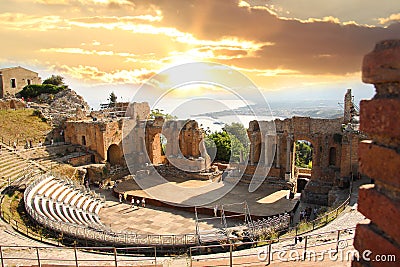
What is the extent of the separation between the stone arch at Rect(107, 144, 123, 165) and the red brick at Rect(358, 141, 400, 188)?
29.6 m

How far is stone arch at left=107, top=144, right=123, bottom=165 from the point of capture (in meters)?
31.1

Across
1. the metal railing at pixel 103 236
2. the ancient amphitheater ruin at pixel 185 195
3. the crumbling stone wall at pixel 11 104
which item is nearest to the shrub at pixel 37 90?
the crumbling stone wall at pixel 11 104

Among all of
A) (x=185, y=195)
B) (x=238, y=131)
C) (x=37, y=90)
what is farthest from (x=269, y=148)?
(x=37, y=90)

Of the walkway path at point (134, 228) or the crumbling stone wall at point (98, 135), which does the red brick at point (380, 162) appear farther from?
the crumbling stone wall at point (98, 135)

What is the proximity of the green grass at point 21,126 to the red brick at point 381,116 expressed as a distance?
31.2 metres

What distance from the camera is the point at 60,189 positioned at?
19500 mm

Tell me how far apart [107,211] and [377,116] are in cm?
1993

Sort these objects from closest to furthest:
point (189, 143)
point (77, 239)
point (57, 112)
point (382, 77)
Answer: point (382, 77), point (77, 239), point (189, 143), point (57, 112)

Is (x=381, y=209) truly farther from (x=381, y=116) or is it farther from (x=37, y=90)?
(x=37, y=90)

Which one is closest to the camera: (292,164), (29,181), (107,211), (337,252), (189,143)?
(337,252)

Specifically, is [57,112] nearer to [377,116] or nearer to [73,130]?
[73,130]

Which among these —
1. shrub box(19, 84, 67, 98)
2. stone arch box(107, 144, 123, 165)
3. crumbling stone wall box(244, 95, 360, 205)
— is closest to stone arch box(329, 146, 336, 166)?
crumbling stone wall box(244, 95, 360, 205)

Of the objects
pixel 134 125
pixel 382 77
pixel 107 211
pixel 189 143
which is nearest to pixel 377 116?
pixel 382 77

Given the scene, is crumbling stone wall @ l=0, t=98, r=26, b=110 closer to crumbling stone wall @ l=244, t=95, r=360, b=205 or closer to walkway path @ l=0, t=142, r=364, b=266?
walkway path @ l=0, t=142, r=364, b=266
